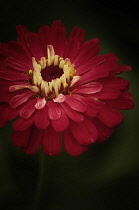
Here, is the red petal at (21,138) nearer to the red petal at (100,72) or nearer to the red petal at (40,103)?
the red petal at (40,103)

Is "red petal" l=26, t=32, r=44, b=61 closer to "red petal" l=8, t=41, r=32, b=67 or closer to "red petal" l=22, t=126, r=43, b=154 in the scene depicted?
"red petal" l=8, t=41, r=32, b=67

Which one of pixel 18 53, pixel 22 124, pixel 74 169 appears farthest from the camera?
pixel 74 169

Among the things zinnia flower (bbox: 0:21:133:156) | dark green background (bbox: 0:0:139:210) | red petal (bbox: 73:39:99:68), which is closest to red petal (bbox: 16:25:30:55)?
zinnia flower (bbox: 0:21:133:156)

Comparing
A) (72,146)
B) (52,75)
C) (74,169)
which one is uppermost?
(52,75)

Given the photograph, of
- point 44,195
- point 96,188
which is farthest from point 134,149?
point 44,195

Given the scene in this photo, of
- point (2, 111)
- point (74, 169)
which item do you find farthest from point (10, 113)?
point (74, 169)

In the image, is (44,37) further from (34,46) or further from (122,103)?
(122,103)

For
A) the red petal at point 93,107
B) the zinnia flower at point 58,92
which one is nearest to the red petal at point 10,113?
the zinnia flower at point 58,92
